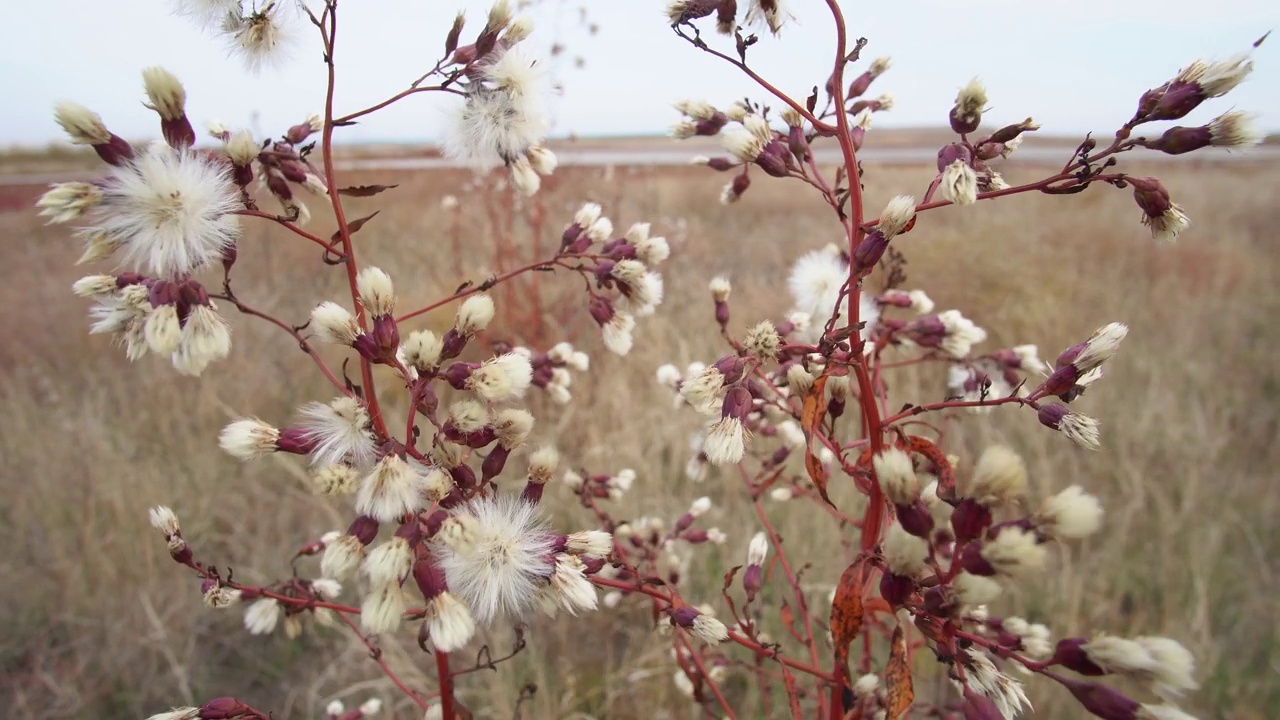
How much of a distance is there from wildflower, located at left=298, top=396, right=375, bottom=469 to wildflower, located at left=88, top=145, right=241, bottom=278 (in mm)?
252

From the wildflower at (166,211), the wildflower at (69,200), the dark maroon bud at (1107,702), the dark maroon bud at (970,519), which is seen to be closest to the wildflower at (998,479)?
the dark maroon bud at (970,519)

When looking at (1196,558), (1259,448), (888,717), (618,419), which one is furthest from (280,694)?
(1259,448)

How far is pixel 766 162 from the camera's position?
3.63ft

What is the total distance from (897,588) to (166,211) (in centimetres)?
106

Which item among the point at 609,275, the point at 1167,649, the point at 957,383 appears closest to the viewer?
the point at 1167,649

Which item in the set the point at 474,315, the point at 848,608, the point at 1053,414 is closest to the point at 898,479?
the point at 848,608

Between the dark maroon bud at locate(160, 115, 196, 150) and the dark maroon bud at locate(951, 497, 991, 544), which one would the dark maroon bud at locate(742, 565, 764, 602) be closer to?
the dark maroon bud at locate(951, 497, 991, 544)

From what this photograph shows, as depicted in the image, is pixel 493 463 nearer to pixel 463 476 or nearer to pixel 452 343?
pixel 463 476

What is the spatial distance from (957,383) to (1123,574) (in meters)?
1.81

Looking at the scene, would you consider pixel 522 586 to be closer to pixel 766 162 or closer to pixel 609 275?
pixel 609 275

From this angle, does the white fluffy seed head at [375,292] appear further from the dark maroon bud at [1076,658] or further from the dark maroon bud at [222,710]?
the dark maroon bud at [1076,658]

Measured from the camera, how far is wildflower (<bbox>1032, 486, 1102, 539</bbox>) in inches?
27.6

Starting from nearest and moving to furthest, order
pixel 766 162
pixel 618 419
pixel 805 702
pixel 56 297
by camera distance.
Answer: pixel 766 162
pixel 805 702
pixel 618 419
pixel 56 297

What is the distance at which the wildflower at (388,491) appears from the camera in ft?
2.80
